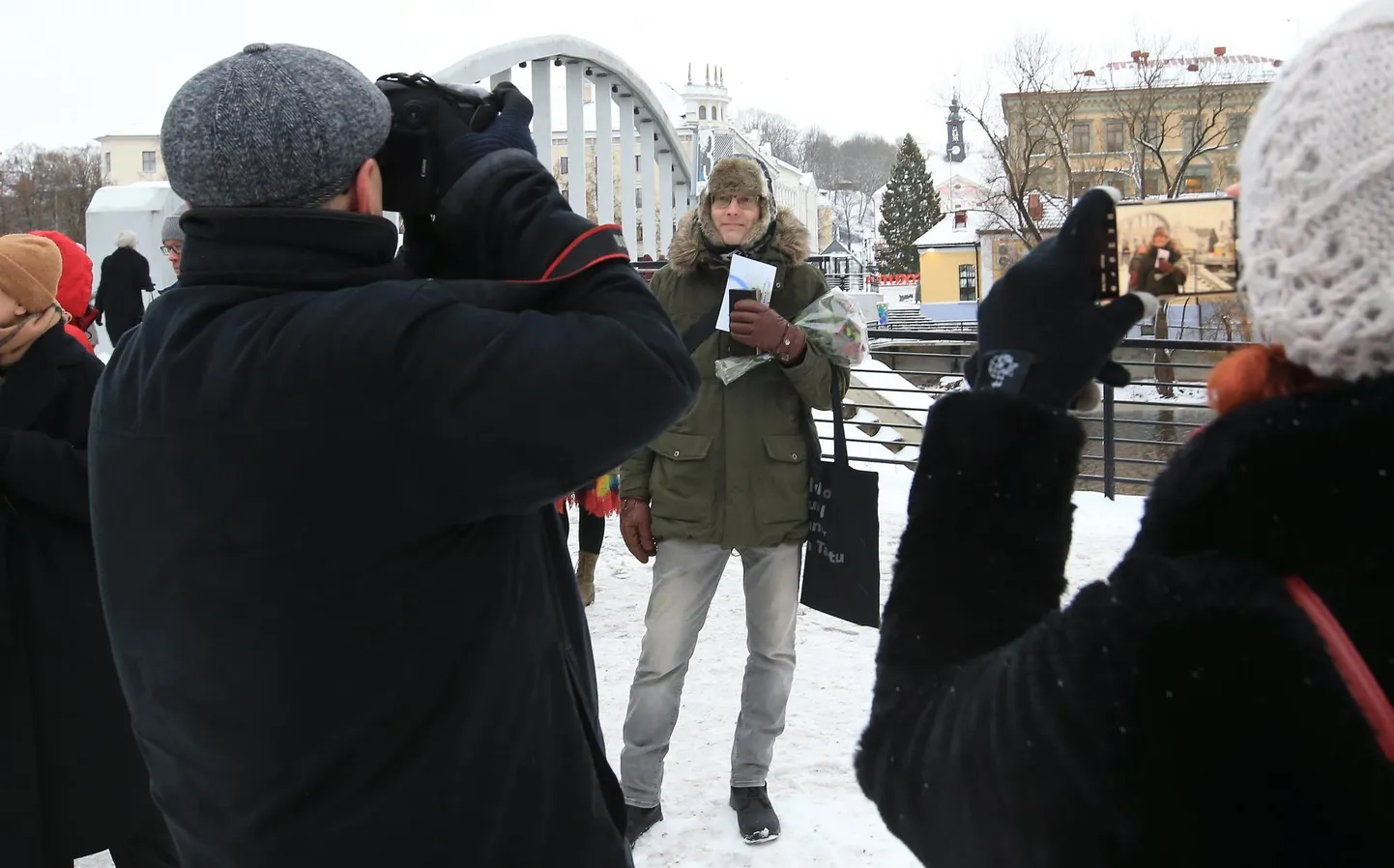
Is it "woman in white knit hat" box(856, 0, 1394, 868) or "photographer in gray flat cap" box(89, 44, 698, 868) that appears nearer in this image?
"woman in white knit hat" box(856, 0, 1394, 868)

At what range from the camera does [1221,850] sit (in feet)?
2.90

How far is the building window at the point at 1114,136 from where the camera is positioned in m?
38.2

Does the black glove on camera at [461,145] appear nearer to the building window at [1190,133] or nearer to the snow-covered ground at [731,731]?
the snow-covered ground at [731,731]

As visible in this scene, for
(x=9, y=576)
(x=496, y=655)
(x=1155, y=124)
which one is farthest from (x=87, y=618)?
(x=1155, y=124)

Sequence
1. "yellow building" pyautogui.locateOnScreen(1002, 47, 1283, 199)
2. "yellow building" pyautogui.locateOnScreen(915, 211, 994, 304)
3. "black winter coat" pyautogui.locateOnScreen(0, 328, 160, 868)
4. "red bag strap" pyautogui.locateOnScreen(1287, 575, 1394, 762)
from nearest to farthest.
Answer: "red bag strap" pyautogui.locateOnScreen(1287, 575, 1394, 762)
"black winter coat" pyautogui.locateOnScreen(0, 328, 160, 868)
"yellow building" pyautogui.locateOnScreen(1002, 47, 1283, 199)
"yellow building" pyautogui.locateOnScreen(915, 211, 994, 304)

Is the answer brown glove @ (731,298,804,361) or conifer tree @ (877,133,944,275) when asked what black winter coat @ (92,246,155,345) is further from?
conifer tree @ (877,133,944,275)

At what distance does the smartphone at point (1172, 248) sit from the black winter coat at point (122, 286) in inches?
474

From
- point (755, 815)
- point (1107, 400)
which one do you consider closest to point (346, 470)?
point (755, 815)

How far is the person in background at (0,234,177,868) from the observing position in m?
A: 2.77

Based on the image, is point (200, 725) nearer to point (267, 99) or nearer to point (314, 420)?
point (314, 420)

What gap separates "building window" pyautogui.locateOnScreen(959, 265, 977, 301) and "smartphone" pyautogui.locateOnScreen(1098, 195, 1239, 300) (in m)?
49.6

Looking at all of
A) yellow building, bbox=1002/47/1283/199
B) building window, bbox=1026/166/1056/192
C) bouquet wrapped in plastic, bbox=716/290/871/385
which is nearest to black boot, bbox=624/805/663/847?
bouquet wrapped in plastic, bbox=716/290/871/385

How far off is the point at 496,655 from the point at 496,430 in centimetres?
36

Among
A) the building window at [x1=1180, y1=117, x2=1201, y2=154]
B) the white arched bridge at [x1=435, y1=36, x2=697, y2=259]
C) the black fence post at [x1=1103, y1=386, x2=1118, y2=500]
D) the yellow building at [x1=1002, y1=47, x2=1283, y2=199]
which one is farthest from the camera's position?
the yellow building at [x1=1002, y1=47, x2=1283, y2=199]
